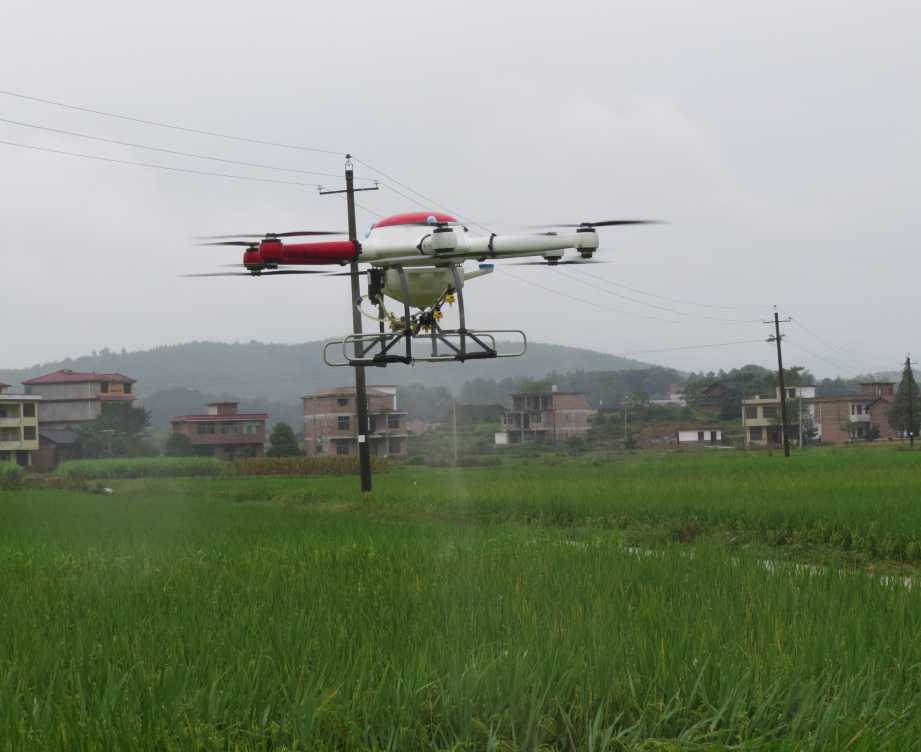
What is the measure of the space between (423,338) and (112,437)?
92.0ft

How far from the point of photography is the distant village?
1113 inches

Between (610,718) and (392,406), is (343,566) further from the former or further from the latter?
(392,406)

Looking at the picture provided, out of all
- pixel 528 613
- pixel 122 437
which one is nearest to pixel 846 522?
pixel 528 613

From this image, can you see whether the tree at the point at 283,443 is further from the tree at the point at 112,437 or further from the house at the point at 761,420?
the house at the point at 761,420

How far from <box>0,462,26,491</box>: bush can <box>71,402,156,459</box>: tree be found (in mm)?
3218

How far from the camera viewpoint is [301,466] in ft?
121

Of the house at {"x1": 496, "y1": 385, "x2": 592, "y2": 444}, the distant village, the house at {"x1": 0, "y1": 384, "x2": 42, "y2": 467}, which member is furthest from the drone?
the house at {"x1": 0, "y1": 384, "x2": 42, "y2": 467}

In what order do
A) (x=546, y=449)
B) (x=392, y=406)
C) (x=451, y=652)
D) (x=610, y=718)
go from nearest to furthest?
(x=610, y=718) < (x=451, y=652) < (x=392, y=406) < (x=546, y=449)

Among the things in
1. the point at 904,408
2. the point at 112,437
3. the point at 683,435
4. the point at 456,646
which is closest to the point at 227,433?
the point at 112,437

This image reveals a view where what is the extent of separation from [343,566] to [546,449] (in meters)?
Result: 36.0

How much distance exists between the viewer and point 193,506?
2286 centimetres

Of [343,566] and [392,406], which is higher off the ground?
[392,406]

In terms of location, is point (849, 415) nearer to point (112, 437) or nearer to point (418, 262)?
point (112, 437)

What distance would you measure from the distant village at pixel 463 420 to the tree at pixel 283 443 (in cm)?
48
